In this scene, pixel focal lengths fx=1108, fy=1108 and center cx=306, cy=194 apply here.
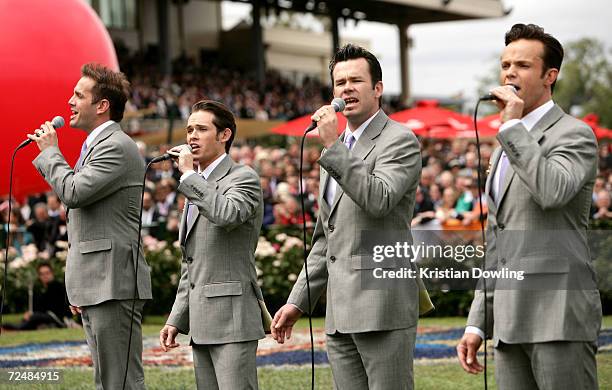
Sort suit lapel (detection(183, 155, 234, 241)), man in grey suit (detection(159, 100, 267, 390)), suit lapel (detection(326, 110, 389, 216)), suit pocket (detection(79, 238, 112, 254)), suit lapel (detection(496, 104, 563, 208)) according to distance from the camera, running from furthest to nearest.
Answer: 1. suit pocket (detection(79, 238, 112, 254))
2. suit lapel (detection(183, 155, 234, 241))
3. man in grey suit (detection(159, 100, 267, 390))
4. suit lapel (detection(326, 110, 389, 216))
5. suit lapel (detection(496, 104, 563, 208))

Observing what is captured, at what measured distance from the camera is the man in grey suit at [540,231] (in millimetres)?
4270

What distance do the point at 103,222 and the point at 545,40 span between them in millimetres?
2720

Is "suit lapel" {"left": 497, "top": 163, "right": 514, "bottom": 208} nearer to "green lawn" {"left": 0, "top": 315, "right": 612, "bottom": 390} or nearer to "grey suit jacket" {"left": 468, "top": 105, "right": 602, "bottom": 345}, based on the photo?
"grey suit jacket" {"left": 468, "top": 105, "right": 602, "bottom": 345}

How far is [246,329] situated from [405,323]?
94 centimetres

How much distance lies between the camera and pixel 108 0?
43.6 meters

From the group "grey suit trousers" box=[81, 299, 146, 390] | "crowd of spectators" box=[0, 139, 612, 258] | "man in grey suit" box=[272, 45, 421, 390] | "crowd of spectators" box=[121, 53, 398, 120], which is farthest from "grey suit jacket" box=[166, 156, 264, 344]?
"crowd of spectators" box=[121, 53, 398, 120]

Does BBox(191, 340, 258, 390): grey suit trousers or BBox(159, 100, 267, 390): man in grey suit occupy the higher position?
BBox(159, 100, 267, 390): man in grey suit

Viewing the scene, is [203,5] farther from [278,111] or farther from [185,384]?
[185,384]

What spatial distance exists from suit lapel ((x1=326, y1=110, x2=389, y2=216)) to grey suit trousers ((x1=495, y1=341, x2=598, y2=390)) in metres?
1.07

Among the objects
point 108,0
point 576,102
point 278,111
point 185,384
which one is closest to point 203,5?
point 108,0

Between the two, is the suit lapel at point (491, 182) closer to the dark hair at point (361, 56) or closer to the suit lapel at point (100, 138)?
the dark hair at point (361, 56)

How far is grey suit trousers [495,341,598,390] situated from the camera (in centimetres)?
432

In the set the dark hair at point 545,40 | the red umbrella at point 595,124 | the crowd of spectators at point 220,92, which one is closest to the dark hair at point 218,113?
the dark hair at point 545,40

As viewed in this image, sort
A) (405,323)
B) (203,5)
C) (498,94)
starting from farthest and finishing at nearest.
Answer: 1. (203,5)
2. (405,323)
3. (498,94)
